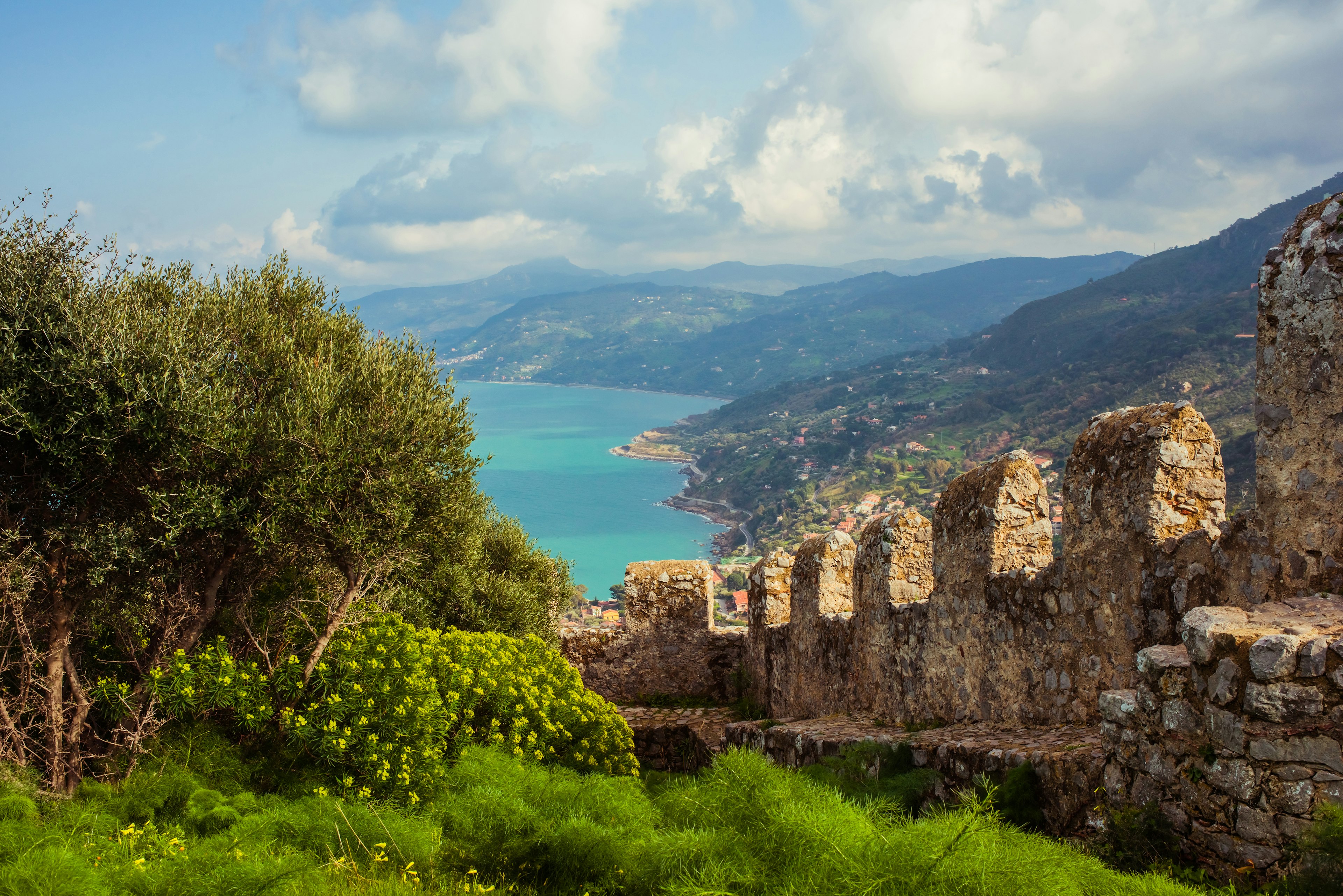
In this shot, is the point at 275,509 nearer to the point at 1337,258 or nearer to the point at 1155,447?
the point at 1155,447

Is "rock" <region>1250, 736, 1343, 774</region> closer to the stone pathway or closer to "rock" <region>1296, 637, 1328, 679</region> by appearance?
"rock" <region>1296, 637, 1328, 679</region>

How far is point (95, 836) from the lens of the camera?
18.4 ft

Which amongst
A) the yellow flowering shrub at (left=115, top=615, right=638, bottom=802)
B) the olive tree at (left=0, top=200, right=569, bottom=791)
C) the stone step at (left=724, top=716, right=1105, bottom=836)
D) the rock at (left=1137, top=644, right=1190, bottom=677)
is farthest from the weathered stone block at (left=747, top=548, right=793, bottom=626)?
the rock at (left=1137, top=644, right=1190, bottom=677)

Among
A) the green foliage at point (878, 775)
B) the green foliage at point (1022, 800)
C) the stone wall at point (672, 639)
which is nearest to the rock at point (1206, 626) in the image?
the green foliage at point (1022, 800)

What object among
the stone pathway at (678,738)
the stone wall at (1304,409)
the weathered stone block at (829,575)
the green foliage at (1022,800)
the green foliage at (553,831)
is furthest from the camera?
the stone pathway at (678,738)

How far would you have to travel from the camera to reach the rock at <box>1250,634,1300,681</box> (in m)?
3.49

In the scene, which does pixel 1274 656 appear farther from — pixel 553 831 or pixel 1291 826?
pixel 553 831

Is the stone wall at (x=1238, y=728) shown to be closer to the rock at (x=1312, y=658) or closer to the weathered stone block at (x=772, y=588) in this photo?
the rock at (x=1312, y=658)

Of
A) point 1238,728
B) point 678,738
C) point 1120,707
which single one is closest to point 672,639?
point 678,738

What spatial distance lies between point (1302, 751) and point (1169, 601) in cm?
145

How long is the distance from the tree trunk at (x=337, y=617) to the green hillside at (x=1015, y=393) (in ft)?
56.3

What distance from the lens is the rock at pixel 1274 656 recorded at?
349cm

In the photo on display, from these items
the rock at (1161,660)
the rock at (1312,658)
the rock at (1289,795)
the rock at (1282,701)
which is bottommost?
the rock at (1289,795)

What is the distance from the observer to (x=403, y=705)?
22.6ft
